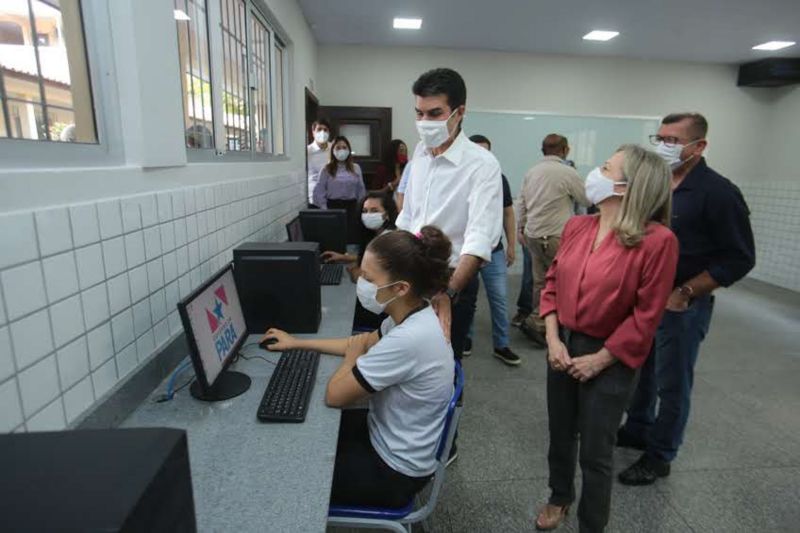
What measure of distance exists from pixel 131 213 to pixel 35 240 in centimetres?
33

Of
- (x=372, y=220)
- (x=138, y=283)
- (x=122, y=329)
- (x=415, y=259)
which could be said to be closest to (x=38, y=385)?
(x=122, y=329)

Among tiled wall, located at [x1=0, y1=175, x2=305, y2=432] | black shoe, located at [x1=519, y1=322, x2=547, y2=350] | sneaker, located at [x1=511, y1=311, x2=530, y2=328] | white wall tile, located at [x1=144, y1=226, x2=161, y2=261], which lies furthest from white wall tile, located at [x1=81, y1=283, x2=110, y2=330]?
sneaker, located at [x1=511, y1=311, x2=530, y2=328]

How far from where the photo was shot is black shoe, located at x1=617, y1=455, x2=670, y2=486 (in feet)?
6.61

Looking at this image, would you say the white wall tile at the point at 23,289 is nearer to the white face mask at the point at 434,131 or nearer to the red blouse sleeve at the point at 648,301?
the white face mask at the point at 434,131

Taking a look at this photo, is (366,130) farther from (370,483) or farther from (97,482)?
(97,482)

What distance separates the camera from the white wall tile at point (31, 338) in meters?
0.85

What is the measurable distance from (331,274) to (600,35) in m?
4.16

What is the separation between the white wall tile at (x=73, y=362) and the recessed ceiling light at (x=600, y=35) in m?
5.25

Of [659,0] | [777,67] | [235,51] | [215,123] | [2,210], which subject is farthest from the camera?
[777,67]

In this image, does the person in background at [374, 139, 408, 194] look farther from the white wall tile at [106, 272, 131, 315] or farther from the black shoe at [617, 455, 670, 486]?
the white wall tile at [106, 272, 131, 315]

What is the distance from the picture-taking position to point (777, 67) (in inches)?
221

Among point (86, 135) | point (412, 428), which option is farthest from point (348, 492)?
point (86, 135)

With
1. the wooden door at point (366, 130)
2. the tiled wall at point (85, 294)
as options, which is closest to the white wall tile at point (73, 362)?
the tiled wall at point (85, 294)

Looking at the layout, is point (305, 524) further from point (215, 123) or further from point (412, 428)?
point (215, 123)
